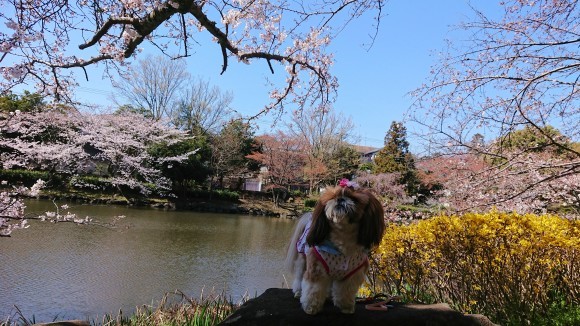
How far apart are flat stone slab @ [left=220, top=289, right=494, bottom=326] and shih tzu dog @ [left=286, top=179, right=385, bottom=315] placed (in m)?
0.05

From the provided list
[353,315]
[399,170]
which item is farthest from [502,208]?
[399,170]

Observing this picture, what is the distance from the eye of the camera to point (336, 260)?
6.35ft

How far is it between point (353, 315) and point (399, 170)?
22069 mm

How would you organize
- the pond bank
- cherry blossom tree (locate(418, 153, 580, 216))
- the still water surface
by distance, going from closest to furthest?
cherry blossom tree (locate(418, 153, 580, 216)) < the still water surface < the pond bank

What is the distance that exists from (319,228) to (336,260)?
178mm

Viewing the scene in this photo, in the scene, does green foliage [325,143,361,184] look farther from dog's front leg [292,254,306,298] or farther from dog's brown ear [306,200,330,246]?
dog's brown ear [306,200,330,246]

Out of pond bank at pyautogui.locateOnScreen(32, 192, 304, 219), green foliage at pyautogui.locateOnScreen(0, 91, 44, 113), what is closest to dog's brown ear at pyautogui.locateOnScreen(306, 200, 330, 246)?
green foliage at pyautogui.locateOnScreen(0, 91, 44, 113)

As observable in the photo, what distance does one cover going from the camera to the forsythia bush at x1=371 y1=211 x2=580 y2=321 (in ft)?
10.4

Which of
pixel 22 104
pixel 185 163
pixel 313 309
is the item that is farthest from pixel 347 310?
pixel 185 163

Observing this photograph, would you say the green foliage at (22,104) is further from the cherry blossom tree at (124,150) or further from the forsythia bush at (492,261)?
the forsythia bush at (492,261)

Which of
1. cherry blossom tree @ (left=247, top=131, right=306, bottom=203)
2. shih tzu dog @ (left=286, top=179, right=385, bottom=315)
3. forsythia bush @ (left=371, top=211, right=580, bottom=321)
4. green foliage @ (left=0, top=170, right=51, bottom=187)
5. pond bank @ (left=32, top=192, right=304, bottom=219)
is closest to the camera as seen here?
shih tzu dog @ (left=286, top=179, right=385, bottom=315)

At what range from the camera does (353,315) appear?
203cm

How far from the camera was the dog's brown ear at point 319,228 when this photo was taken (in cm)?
194

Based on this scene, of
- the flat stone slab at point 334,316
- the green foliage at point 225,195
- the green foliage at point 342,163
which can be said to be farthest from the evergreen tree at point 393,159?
the flat stone slab at point 334,316
